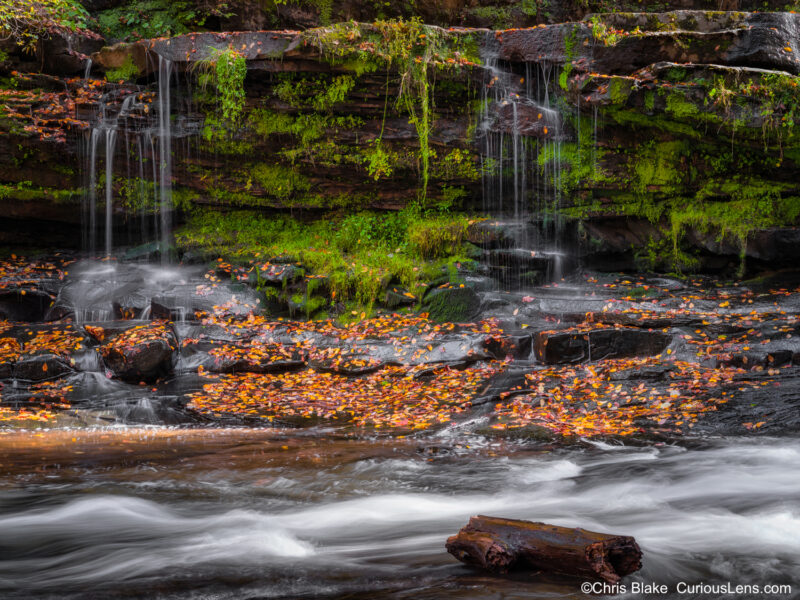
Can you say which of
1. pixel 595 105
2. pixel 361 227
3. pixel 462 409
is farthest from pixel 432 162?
pixel 462 409

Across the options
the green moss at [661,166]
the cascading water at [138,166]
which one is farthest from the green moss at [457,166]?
the cascading water at [138,166]

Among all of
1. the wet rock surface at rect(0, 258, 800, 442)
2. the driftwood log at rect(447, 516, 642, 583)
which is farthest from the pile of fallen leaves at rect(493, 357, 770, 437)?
the driftwood log at rect(447, 516, 642, 583)

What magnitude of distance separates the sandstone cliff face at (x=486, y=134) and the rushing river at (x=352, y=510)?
6.93 meters

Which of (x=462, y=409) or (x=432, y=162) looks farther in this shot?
(x=432, y=162)

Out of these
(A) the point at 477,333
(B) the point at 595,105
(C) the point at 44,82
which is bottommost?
(A) the point at 477,333

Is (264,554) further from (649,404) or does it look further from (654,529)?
(649,404)

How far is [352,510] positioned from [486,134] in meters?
9.23

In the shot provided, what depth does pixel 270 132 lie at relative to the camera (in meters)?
12.0

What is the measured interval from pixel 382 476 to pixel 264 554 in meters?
1.67

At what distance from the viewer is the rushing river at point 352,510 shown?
322 centimetres

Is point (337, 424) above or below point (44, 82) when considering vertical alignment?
below

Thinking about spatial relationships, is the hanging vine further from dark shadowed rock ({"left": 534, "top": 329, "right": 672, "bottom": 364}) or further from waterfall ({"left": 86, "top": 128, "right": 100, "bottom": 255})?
dark shadowed rock ({"left": 534, "top": 329, "right": 672, "bottom": 364})

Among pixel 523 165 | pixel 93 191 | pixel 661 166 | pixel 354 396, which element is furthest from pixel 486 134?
pixel 93 191

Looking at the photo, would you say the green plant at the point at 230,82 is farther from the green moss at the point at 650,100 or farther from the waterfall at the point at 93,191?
the green moss at the point at 650,100
